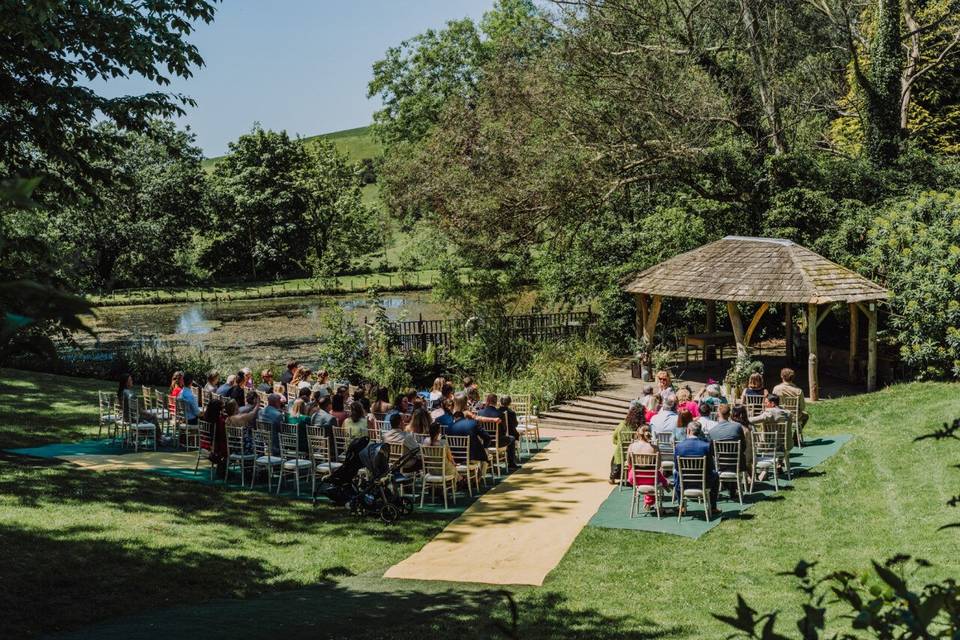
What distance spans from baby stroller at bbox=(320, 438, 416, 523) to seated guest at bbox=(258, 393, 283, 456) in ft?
6.04

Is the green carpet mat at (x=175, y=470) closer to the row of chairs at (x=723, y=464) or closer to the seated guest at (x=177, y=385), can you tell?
the seated guest at (x=177, y=385)

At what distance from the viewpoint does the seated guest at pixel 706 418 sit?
14.1 metres

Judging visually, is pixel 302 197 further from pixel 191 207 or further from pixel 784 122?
pixel 784 122

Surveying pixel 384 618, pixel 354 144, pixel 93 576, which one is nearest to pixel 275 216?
pixel 93 576

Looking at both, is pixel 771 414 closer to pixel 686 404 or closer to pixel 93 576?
pixel 686 404

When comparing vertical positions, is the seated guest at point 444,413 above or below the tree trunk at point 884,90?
below

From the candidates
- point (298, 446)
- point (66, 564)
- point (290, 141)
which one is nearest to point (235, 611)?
point (66, 564)

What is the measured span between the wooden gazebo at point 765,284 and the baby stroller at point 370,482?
33.6 ft

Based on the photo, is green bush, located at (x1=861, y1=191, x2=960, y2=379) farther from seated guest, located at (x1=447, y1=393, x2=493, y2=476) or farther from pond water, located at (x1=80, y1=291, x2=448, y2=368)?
pond water, located at (x1=80, y1=291, x2=448, y2=368)

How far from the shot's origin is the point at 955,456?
14.7 m

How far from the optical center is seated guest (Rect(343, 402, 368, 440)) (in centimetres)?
1485

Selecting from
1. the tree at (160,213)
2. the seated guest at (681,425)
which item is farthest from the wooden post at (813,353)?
the tree at (160,213)

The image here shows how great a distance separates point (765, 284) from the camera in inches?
832

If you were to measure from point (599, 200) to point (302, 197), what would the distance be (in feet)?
139
